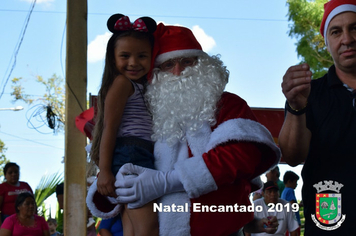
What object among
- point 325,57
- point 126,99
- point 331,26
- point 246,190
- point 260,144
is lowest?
point 246,190

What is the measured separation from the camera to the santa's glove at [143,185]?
2.30 metres

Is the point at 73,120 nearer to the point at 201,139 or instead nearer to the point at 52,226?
the point at 201,139

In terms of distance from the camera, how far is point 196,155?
2.41 metres

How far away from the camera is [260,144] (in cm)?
242

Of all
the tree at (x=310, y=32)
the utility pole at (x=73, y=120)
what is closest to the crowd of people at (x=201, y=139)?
the utility pole at (x=73, y=120)

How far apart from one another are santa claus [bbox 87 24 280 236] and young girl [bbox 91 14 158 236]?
5cm

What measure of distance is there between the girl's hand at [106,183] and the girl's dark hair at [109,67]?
201 millimetres

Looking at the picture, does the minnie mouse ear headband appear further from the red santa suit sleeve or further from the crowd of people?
the red santa suit sleeve

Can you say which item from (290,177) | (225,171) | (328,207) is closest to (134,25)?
(225,171)

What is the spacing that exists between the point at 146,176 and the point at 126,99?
44 cm

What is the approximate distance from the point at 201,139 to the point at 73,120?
2.60 m

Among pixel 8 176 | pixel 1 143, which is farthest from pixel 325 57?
pixel 1 143

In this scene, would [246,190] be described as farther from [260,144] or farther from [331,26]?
[331,26]

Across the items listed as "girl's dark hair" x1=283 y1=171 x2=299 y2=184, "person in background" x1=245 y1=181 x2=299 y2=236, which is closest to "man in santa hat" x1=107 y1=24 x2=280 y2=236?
"person in background" x1=245 y1=181 x2=299 y2=236
